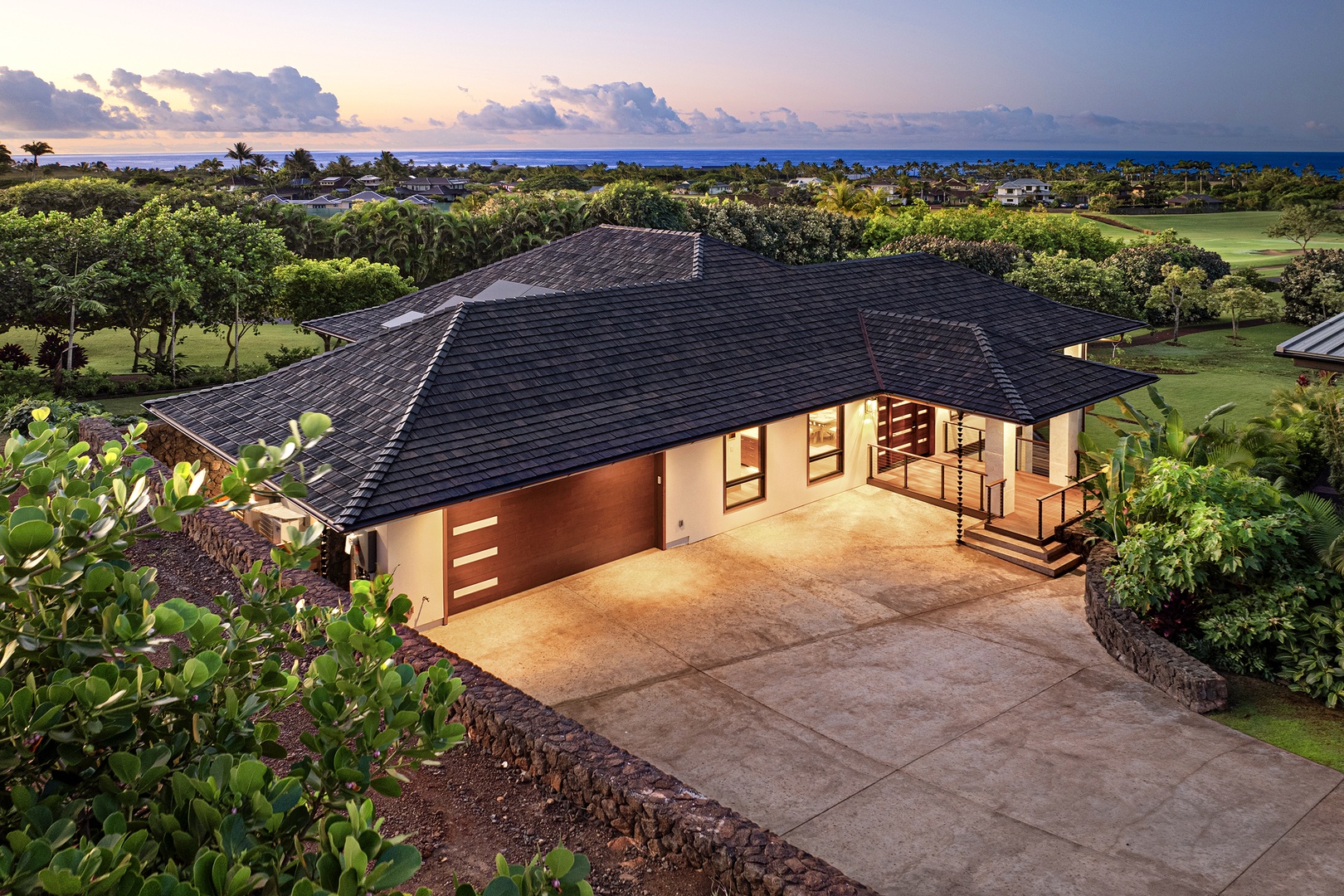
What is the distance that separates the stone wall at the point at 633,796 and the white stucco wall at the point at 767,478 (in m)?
7.64

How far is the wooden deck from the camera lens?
1922cm

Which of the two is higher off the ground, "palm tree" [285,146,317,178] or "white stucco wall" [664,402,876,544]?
"palm tree" [285,146,317,178]

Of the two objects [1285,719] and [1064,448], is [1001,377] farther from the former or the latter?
[1285,719]

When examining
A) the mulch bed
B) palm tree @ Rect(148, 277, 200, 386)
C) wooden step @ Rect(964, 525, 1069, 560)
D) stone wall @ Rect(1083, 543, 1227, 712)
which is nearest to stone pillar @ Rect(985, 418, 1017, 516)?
wooden step @ Rect(964, 525, 1069, 560)

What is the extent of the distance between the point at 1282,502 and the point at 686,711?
10161mm

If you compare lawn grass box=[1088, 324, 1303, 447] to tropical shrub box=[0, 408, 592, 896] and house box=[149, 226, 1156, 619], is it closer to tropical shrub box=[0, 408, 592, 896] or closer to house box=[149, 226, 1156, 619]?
house box=[149, 226, 1156, 619]

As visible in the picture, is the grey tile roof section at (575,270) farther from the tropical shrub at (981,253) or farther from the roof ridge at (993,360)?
the tropical shrub at (981,253)

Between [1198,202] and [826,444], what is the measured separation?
413 ft

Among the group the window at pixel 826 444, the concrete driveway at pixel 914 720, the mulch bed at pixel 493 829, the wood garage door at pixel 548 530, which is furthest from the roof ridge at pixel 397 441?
the window at pixel 826 444

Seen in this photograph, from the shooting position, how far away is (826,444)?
72.4ft

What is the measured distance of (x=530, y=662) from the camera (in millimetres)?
14695

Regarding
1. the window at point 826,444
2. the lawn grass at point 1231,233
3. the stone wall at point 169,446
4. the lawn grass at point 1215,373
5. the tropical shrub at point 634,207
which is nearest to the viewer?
the window at point 826,444

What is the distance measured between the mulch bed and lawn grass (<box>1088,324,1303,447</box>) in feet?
64.3

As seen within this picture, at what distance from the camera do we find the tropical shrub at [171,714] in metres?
3.28
